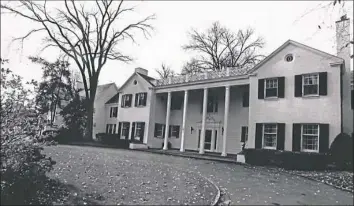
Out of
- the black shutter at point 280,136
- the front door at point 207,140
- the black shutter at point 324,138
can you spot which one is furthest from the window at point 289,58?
the front door at point 207,140

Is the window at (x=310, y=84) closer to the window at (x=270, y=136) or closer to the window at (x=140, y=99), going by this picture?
the window at (x=270, y=136)

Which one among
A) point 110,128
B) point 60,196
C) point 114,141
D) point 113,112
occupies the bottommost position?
point 60,196

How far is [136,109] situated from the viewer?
29641mm

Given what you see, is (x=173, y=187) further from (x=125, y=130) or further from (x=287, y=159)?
(x=125, y=130)

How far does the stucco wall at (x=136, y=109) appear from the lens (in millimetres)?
28172

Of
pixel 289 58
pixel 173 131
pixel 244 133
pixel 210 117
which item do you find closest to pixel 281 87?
pixel 289 58

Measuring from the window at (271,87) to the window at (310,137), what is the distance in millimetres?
2920

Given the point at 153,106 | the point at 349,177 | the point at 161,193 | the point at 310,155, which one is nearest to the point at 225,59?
the point at 153,106

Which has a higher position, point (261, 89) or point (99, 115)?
point (261, 89)

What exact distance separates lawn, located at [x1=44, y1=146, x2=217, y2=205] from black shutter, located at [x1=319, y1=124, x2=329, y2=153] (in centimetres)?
863

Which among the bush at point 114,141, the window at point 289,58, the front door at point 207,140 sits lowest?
the bush at point 114,141

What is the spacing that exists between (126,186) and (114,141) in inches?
794

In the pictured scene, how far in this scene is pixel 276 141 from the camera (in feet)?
59.2

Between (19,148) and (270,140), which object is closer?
(19,148)
